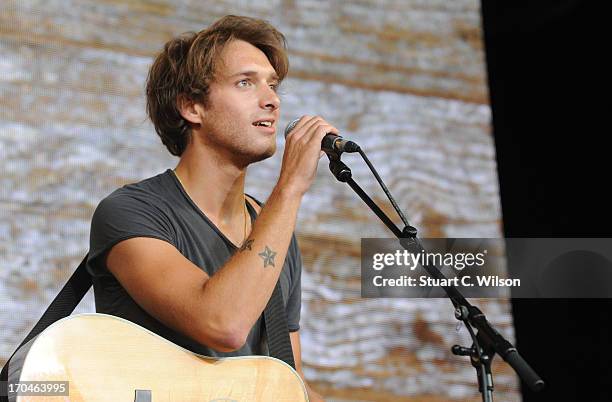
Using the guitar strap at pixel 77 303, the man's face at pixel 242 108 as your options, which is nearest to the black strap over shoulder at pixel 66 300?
the guitar strap at pixel 77 303

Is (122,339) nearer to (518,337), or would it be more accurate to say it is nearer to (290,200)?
(290,200)

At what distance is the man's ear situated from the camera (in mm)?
1783

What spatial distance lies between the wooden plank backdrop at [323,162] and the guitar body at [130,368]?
0.53 meters

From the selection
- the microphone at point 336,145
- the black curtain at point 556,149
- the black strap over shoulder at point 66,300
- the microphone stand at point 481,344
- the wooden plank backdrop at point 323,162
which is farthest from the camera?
the black curtain at point 556,149

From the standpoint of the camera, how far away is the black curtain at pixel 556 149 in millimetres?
2367

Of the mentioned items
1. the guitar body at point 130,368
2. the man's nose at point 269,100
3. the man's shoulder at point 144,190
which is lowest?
the guitar body at point 130,368

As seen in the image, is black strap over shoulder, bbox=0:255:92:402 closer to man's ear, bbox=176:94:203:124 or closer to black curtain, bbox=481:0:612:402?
man's ear, bbox=176:94:203:124

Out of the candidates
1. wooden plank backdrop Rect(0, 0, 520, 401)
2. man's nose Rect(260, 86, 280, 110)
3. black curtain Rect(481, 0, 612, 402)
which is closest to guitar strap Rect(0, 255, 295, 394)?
wooden plank backdrop Rect(0, 0, 520, 401)

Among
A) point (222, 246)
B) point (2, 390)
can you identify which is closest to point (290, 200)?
point (222, 246)

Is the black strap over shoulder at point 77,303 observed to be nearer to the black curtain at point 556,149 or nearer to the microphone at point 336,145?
the microphone at point 336,145
